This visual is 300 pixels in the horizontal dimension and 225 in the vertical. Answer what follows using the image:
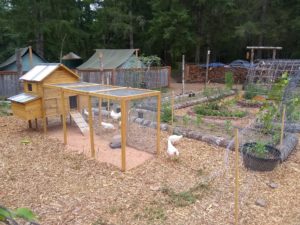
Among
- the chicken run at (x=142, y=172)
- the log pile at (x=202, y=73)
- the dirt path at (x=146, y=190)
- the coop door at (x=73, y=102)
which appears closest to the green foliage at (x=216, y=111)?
the chicken run at (x=142, y=172)

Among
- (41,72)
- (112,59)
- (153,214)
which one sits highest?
(112,59)

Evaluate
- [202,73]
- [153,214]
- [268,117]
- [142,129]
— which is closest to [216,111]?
[142,129]

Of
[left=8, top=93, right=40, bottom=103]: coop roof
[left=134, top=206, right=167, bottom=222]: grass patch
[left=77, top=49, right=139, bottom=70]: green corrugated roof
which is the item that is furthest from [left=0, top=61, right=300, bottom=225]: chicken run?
[left=77, top=49, right=139, bottom=70]: green corrugated roof

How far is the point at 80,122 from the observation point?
7539 millimetres

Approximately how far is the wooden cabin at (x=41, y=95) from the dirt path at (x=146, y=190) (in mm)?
1262

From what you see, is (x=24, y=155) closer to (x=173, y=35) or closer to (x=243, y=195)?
(x=243, y=195)

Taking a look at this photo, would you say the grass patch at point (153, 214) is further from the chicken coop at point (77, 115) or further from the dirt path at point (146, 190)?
the chicken coop at point (77, 115)

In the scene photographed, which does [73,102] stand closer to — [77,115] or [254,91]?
[77,115]

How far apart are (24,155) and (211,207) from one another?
13.5 ft

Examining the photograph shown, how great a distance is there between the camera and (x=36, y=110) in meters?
7.14

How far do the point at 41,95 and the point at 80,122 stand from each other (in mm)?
1215

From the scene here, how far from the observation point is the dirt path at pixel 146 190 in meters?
3.85

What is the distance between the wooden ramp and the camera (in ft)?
24.2

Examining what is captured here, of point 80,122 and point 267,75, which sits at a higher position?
point 267,75
